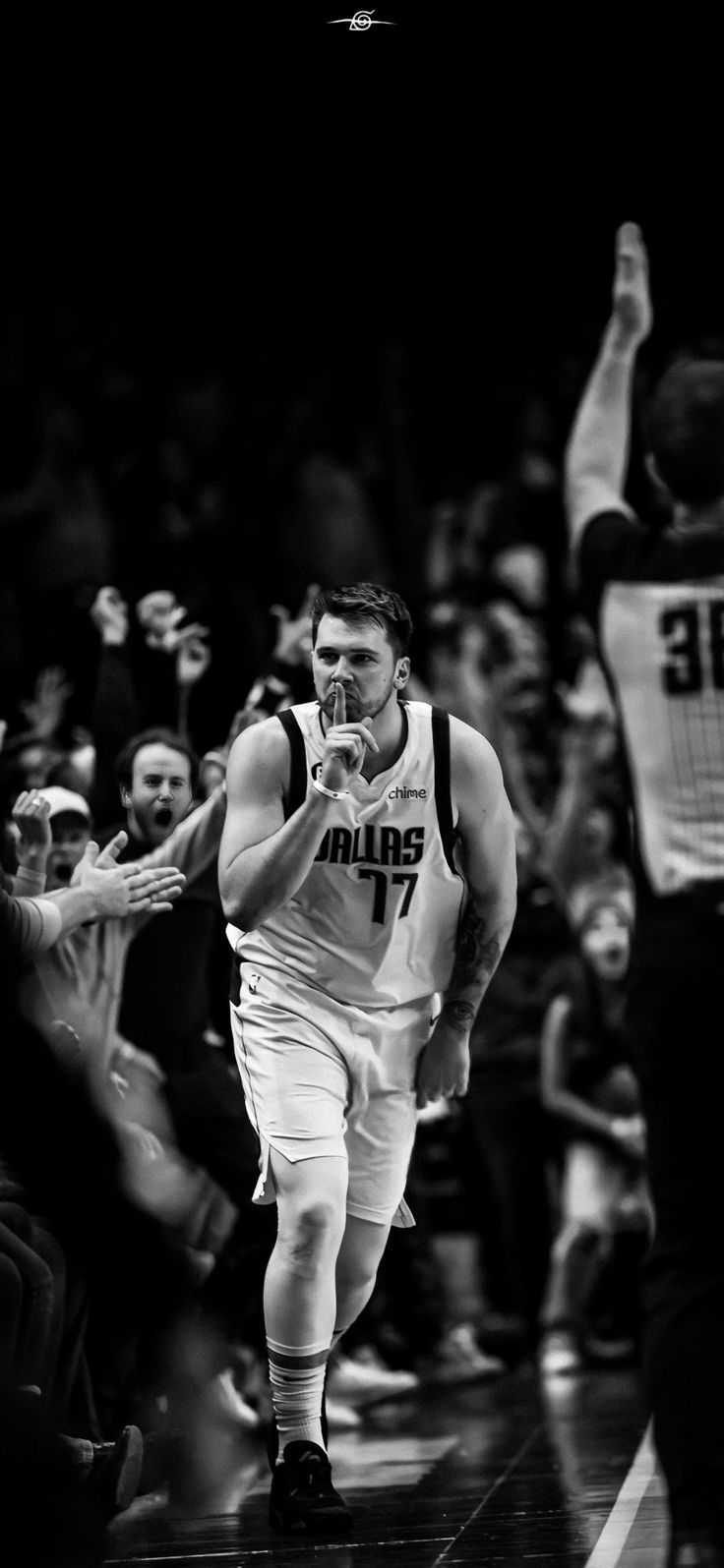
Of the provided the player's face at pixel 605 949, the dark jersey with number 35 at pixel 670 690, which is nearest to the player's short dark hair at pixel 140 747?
the dark jersey with number 35 at pixel 670 690

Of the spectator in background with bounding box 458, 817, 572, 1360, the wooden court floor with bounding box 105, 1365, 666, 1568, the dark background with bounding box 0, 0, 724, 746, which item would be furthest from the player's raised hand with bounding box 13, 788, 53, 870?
the spectator in background with bounding box 458, 817, 572, 1360

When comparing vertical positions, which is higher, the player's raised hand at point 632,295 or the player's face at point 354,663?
the player's raised hand at point 632,295

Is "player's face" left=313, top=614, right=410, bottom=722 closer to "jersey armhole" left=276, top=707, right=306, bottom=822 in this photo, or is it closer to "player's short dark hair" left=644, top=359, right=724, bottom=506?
"jersey armhole" left=276, top=707, right=306, bottom=822

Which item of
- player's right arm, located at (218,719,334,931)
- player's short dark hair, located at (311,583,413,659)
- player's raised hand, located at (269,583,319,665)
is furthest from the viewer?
player's raised hand, located at (269,583,319,665)

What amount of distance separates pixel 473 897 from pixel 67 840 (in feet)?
5.51

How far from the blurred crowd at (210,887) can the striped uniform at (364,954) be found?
37 centimetres

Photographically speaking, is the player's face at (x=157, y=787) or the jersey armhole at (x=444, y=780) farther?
the player's face at (x=157, y=787)

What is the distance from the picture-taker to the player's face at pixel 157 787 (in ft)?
21.3

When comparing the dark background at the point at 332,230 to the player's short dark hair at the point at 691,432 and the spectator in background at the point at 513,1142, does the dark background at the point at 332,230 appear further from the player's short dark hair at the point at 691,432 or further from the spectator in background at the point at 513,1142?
the player's short dark hair at the point at 691,432

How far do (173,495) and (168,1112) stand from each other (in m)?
5.06

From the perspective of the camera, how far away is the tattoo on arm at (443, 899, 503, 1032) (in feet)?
18.2

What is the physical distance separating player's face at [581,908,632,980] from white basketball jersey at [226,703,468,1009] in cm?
449

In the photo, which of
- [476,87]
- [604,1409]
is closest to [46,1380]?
[604,1409]

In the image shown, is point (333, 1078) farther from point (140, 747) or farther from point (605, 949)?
point (605, 949)
